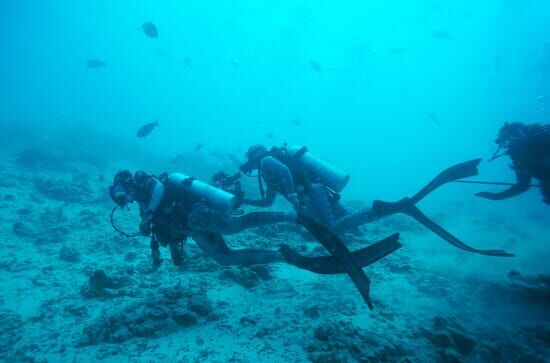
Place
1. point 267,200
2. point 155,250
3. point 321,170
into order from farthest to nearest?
point 267,200, point 321,170, point 155,250

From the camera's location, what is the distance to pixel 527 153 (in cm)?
746

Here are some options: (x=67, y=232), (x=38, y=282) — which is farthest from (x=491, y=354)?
(x=67, y=232)

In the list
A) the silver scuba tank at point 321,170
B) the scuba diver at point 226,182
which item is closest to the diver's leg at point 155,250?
the scuba diver at point 226,182

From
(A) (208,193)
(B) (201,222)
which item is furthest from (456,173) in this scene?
(B) (201,222)

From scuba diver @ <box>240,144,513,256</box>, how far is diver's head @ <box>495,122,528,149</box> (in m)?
1.94

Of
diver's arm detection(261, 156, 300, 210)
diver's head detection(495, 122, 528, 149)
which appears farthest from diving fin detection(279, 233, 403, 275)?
diver's head detection(495, 122, 528, 149)

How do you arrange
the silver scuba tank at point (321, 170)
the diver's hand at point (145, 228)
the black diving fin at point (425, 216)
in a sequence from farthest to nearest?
the silver scuba tank at point (321, 170) < the black diving fin at point (425, 216) < the diver's hand at point (145, 228)

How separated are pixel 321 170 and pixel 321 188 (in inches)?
20.6

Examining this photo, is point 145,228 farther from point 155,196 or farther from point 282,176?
point 282,176

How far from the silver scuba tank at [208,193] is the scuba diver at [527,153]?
6.41 meters

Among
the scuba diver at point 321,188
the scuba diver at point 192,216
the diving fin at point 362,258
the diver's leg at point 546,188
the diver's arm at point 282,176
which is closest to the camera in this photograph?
the diving fin at point 362,258

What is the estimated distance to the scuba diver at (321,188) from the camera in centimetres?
602

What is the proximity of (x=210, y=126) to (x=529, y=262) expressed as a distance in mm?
105008

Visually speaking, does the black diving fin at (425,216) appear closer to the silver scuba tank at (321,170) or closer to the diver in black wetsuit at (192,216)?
the silver scuba tank at (321,170)
